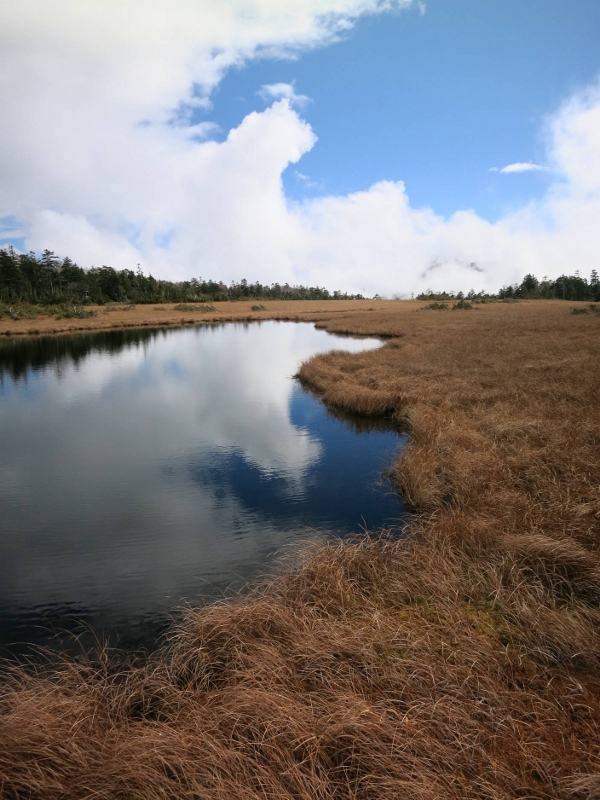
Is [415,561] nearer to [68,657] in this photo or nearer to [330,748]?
[330,748]

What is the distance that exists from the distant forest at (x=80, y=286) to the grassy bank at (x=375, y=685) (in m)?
78.6

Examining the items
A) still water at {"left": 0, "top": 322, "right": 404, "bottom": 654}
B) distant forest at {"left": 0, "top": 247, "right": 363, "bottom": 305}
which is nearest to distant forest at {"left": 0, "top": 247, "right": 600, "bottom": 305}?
distant forest at {"left": 0, "top": 247, "right": 363, "bottom": 305}

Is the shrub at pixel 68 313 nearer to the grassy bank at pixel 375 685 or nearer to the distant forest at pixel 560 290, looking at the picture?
the grassy bank at pixel 375 685

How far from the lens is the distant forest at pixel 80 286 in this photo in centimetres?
7681

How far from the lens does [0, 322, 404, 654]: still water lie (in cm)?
717

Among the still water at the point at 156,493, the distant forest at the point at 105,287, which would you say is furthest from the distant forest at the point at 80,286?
the still water at the point at 156,493

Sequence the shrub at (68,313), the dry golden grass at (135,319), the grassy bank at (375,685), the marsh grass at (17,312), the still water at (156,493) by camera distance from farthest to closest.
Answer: the shrub at (68,313), the marsh grass at (17,312), the dry golden grass at (135,319), the still water at (156,493), the grassy bank at (375,685)

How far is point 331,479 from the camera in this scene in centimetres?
1158

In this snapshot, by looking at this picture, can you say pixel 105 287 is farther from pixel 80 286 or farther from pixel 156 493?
pixel 156 493

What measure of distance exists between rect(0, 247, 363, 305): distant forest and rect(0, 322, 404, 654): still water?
64.8 metres

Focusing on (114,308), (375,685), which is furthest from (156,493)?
(114,308)

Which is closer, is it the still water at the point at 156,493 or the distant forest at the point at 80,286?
the still water at the point at 156,493

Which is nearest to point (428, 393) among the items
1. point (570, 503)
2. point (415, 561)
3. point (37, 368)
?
point (570, 503)

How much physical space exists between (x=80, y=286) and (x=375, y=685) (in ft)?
341
